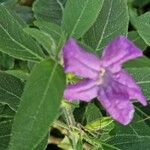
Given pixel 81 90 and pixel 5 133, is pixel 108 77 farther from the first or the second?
pixel 5 133

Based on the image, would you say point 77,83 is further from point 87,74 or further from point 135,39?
point 135,39

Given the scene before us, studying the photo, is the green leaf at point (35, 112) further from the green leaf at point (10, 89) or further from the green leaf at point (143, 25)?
the green leaf at point (143, 25)

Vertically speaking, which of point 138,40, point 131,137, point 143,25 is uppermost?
point 143,25

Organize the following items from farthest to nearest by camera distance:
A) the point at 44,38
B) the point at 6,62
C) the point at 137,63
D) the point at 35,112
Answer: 1. the point at 6,62
2. the point at 137,63
3. the point at 44,38
4. the point at 35,112

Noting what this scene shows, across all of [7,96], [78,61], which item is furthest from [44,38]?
[7,96]

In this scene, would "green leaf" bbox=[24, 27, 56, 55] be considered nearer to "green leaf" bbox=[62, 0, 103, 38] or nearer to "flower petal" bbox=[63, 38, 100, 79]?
"flower petal" bbox=[63, 38, 100, 79]

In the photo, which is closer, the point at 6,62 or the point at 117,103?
the point at 117,103

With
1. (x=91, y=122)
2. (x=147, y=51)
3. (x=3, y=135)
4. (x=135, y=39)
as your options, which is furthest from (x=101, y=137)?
(x=147, y=51)

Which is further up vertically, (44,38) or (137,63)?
(44,38)
